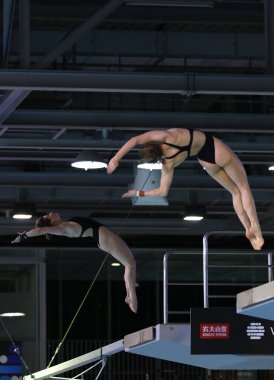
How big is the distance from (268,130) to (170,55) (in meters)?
2.16

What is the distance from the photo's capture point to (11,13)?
16.6m

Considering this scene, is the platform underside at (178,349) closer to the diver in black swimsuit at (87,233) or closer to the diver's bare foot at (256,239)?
the diver in black swimsuit at (87,233)

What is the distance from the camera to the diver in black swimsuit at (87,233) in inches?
610

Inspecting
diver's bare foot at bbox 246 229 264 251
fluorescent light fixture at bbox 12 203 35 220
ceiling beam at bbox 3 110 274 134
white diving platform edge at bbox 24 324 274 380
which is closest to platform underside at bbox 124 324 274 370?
white diving platform edge at bbox 24 324 274 380

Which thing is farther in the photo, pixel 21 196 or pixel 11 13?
pixel 21 196

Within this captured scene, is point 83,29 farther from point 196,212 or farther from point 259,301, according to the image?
point 196,212

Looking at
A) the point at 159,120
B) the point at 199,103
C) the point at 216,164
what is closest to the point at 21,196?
the point at 199,103

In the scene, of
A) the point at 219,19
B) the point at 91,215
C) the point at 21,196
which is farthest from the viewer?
the point at 91,215

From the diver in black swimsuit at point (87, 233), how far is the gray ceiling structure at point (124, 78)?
2297 millimetres

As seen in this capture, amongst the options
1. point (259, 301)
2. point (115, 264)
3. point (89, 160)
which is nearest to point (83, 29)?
point (89, 160)

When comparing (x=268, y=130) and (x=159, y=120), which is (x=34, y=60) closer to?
(x=159, y=120)

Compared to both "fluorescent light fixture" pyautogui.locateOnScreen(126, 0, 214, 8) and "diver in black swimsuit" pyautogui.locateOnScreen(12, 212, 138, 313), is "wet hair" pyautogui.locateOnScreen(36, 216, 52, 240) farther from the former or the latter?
"fluorescent light fixture" pyautogui.locateOnScreen(126, 0, 214, 8)

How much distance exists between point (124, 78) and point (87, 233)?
98.4 inches

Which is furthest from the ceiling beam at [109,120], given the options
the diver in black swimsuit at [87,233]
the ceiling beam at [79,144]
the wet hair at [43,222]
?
the wet hair at [43,222]
